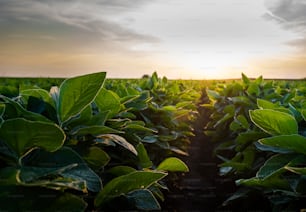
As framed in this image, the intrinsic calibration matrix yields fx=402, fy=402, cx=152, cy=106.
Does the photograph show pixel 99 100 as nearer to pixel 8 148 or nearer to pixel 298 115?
pixel 8 148

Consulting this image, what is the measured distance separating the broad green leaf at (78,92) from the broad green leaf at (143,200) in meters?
0.35

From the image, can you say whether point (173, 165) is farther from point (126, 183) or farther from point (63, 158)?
point (63, 158)

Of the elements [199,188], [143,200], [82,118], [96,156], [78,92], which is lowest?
[199,188]

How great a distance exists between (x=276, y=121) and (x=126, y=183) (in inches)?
27.5

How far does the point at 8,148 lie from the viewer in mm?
1105

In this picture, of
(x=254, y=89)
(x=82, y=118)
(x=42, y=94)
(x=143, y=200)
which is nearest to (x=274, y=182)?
(x=143, y=200)

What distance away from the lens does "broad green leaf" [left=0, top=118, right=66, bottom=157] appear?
0.97 metres

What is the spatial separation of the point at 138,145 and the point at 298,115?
83 cm

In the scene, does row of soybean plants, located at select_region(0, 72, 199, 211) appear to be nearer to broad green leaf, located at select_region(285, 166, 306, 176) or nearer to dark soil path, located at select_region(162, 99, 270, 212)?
broad green leaf, located at select_region(285, 166, 306, 176)

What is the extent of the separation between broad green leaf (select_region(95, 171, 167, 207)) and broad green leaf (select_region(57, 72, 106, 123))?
25cm

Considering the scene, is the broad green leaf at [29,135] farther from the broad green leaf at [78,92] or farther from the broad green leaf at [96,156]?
the broad green leaf at [96,156]

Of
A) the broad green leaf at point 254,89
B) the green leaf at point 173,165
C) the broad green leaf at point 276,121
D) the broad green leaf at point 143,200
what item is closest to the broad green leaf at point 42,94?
the broad green leaf at point 143,200

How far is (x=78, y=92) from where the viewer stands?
1.21 meters

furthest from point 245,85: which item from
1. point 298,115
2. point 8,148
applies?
point 8,148
